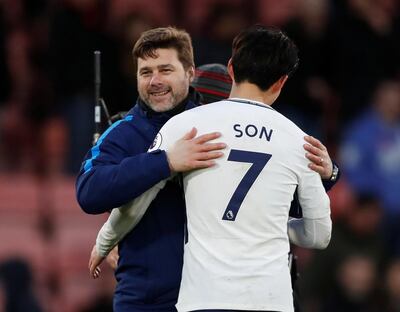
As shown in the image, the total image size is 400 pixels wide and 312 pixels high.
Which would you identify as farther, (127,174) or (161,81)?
(161,81)

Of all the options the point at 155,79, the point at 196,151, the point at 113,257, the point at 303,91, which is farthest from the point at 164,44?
the point at 303,91

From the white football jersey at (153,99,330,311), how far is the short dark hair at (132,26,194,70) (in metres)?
0.48

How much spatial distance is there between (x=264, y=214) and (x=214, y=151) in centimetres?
27

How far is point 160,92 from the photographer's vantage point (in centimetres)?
446

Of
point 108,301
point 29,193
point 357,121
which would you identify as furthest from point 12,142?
point 357,121

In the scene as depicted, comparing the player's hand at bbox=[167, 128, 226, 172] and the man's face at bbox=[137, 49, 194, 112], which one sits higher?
the man's face at bbox=[137, 49, 194, 112]

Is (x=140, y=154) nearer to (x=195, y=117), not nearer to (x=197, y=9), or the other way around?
(x=195, y=117)

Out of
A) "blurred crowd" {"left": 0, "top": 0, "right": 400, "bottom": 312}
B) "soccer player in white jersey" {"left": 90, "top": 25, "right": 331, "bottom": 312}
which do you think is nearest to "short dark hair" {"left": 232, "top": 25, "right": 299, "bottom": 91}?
"soccer player in white jersey" {"left": 90, "top": 25, "right": 331, "bottom": 312}

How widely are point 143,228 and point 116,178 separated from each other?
351 mm

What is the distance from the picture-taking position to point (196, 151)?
13.0 ft

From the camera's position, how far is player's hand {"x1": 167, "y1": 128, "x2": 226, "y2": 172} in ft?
13.1

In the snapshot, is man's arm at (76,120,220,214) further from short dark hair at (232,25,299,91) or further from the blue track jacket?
short dark hair at (232,25,299,91)

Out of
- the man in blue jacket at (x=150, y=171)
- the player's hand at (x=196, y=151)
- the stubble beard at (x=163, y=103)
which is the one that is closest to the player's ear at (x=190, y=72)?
the man in blue jacket at (x=150, y=171)

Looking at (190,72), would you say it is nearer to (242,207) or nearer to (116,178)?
(116,178)
